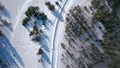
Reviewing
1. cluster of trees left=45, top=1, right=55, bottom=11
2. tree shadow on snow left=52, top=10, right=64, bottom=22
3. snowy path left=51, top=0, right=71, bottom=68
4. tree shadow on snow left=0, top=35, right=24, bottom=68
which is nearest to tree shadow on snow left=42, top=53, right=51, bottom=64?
snowy path left=51, top=0, right=71, bottom=68

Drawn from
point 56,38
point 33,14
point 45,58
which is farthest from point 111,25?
point 33,14

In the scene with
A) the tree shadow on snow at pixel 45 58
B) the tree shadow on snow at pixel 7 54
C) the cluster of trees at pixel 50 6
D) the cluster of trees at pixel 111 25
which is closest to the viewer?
the cluster of trees at pixel 111 25

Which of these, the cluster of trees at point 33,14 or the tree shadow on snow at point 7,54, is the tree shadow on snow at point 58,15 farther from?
the tree shadow on snow at point 7,54

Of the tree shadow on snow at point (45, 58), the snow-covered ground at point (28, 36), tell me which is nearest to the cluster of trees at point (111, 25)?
the snow-covered ground at point (28, 36)

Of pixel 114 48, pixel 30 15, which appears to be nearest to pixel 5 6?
pixel 30 15

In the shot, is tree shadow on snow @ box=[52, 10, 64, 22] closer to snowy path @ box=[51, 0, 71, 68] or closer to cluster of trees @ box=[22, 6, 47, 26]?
snowy path @ box=[51, 0, 71, 68]

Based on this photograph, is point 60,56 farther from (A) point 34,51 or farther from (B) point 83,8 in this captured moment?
(B) point 83,8

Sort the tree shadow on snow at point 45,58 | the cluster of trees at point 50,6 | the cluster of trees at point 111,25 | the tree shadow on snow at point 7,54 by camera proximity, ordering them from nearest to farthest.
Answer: the cluster of trees at point 111,25 → the cluster of trees at point 50,6 → the tree shadow on snow at point 45,58 → the tree shadow on snow at point 7,54

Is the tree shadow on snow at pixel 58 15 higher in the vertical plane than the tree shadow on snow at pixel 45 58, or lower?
higher

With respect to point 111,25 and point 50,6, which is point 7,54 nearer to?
point 50,6
